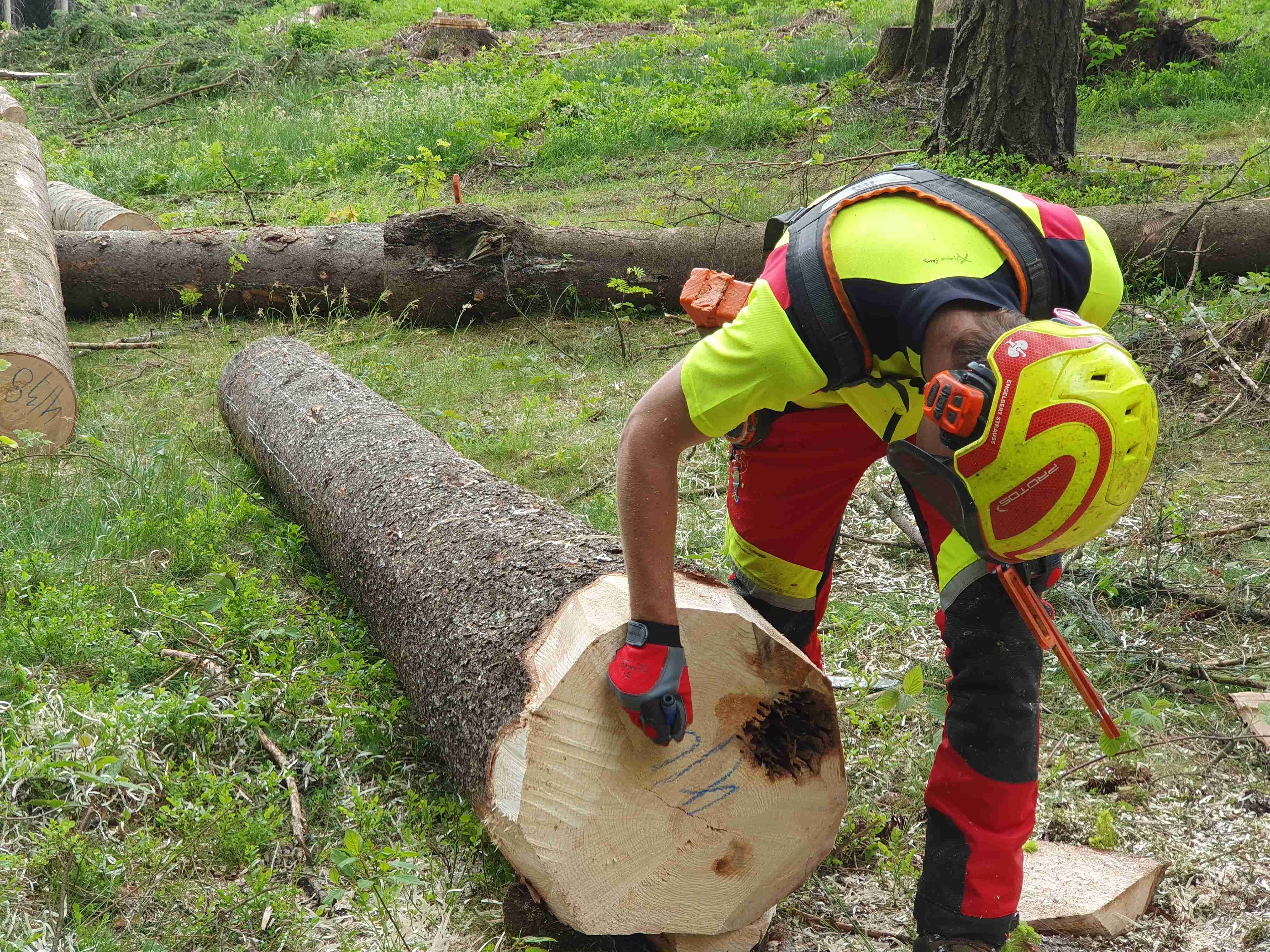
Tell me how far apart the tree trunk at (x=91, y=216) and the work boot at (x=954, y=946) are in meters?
6.13

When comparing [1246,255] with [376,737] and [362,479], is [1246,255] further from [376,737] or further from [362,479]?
[376,737]

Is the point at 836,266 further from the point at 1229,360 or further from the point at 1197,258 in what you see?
the point at 1197,258

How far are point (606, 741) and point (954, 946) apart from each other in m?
0.79

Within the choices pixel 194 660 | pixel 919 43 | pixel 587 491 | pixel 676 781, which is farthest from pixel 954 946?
pixel 919 43

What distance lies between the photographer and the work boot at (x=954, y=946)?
1914 mm

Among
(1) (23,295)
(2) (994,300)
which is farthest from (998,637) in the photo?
(1) (23,295)

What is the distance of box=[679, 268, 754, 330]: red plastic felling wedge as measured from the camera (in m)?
2.22

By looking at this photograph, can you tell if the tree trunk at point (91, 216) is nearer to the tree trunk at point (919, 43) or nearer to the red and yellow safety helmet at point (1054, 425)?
the red and yellow safety helmet at point (1054, 425)

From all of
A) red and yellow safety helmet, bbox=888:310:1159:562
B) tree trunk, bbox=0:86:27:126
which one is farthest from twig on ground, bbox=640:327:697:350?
tree trunk, bbox=0:86:27:126

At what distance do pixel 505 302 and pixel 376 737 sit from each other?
3821 millimetres

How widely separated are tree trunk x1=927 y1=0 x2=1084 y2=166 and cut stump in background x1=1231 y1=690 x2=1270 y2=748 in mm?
4682

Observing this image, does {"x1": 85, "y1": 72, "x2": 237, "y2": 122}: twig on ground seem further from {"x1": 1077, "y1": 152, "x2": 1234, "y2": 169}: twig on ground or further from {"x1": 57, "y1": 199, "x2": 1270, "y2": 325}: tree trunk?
{"x1": 1077, "y1": 152, "x2": 1234, "y2": 169}: twig on ground

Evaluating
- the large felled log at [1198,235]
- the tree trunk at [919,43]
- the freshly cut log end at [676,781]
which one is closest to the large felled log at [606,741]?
the freshly cut log end at [676,781]

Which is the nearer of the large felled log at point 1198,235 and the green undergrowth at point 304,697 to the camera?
the green undergrowth at point 304,697
